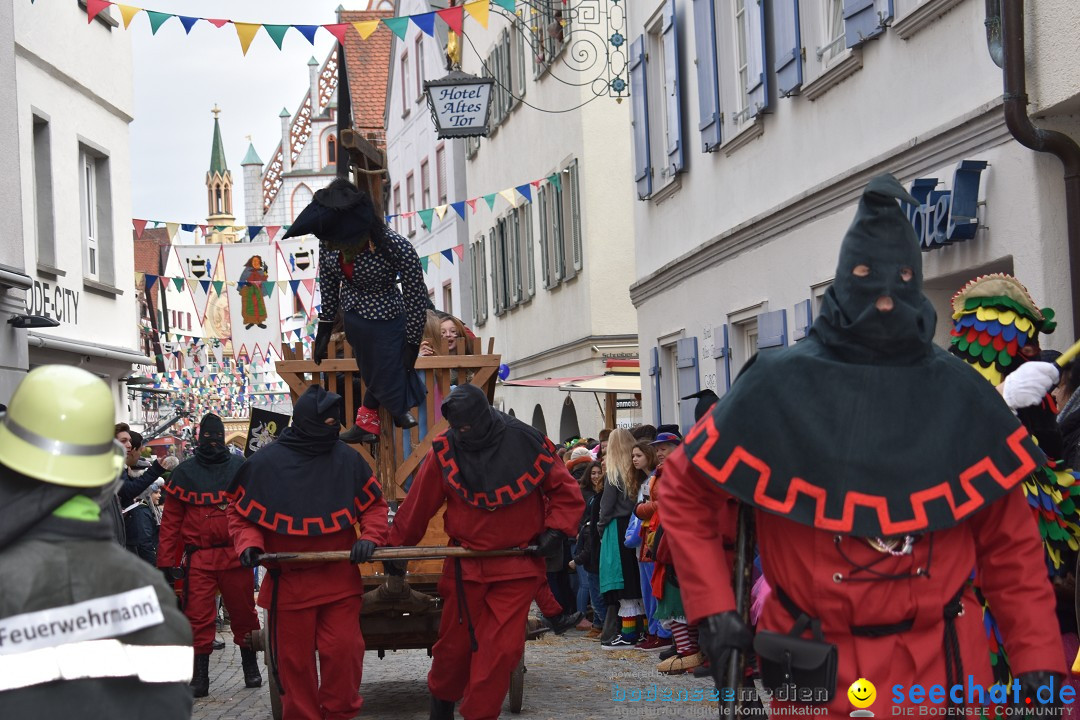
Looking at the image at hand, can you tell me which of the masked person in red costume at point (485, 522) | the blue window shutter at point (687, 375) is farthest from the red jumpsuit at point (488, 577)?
the blue window shutter at point (687, 375)

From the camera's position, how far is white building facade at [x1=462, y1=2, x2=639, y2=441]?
77.8 feet

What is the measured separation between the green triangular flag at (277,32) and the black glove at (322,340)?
4601mm

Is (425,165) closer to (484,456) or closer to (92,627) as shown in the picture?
(484,456)

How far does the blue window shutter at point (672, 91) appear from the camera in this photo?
55.4ft

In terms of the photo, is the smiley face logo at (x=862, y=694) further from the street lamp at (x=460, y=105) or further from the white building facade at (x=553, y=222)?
the white building facade at (x=553, y=222)

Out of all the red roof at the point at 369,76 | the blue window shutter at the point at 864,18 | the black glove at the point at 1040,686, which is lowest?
the black glove at the point at 1040,686

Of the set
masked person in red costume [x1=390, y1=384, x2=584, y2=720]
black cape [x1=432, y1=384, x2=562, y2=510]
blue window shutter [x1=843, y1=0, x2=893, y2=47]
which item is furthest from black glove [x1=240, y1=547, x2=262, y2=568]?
blue window shutter [x1=843, y1=0, x2=893, y2=47]

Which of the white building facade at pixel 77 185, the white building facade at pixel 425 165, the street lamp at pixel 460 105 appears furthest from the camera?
the white building facade at pixel 425 165

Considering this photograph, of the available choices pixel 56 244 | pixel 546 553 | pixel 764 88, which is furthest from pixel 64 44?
pixel 546 553

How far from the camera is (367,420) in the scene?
10.0 m

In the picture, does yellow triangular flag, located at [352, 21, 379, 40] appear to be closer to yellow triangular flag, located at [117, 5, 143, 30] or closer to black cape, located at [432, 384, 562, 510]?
yellow triangular flag, located at [117, 5, 143, 30]

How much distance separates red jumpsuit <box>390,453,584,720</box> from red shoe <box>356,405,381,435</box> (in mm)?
1363

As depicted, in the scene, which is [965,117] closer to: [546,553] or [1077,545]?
[546,553]

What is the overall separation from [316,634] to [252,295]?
2285cm
